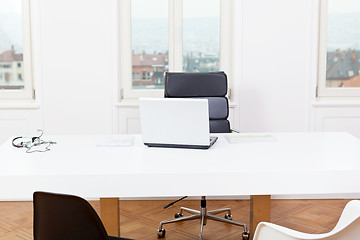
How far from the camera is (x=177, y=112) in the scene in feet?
9.49

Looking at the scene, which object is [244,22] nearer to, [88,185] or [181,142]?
[181,142]

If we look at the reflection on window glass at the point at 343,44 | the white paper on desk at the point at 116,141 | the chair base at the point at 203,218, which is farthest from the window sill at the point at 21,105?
the reflection on window glass at the point at 343,44

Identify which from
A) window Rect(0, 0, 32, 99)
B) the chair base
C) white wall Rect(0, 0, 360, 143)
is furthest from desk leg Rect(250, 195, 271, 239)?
window Rect(0, 0, 32, 99)

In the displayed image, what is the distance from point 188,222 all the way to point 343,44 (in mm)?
2324

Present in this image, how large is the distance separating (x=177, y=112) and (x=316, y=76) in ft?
7.32

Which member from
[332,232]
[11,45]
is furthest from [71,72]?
[332,232]

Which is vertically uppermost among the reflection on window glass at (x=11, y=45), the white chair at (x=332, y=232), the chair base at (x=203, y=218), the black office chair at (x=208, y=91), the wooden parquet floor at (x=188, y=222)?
the reflection on window glass at (x=11, y=45)

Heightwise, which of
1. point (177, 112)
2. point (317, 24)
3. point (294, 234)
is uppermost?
point (317, 24)

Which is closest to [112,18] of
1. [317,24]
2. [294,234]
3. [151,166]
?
[317,24]

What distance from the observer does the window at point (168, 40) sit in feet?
15.5

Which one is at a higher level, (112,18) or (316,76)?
(112,18)

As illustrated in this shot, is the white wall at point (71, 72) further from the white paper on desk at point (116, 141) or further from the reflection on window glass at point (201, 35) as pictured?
the white paper on desk at point (116, 141)

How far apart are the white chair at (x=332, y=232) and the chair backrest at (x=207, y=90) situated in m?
1.94

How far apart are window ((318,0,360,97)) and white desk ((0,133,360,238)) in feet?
6.93
